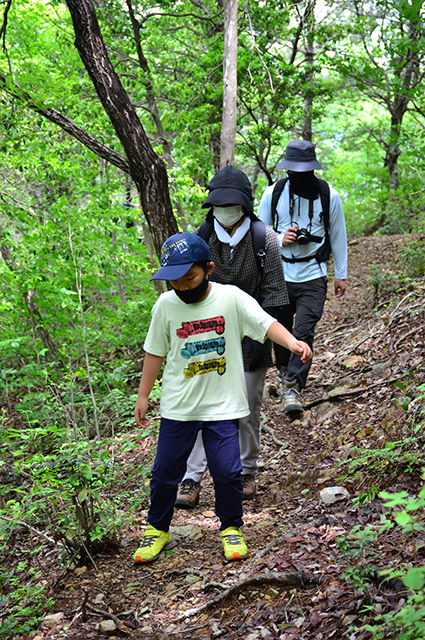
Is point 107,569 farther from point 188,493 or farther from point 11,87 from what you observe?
point 11,87

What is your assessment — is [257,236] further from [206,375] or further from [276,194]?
[276,194]

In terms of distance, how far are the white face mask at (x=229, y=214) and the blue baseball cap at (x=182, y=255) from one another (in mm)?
738

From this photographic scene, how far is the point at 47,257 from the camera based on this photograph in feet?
24.7

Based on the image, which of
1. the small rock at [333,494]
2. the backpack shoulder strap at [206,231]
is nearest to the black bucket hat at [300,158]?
the backpack shoulder strap at [206,231]

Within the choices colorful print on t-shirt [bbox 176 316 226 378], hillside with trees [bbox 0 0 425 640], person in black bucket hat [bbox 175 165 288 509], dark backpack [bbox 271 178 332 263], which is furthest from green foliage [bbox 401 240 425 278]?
colorful print on t-shirt [bbox 176 316 226 378]

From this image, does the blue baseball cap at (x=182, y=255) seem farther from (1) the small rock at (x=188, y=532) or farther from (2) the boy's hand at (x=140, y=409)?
(1) the small rock at (x=188, y=532)

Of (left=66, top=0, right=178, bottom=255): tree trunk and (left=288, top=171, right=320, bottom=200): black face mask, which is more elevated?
(left=66, top=0, right=178, bottom=255): tree trunk

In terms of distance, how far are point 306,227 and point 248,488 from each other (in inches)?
97.7

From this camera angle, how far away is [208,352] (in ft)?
9.46

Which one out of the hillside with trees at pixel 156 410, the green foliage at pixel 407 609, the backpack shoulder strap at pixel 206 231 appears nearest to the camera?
the green foliage at pixel 407 609

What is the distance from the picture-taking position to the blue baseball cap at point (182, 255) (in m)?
2.70

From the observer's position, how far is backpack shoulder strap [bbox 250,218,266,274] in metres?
3.52

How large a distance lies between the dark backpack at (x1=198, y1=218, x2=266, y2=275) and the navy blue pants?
1192 millimetres

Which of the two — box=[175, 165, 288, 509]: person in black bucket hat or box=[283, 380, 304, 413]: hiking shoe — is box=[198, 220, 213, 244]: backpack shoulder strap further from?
box=[283, 380, 304, 413]: hiking shoe
